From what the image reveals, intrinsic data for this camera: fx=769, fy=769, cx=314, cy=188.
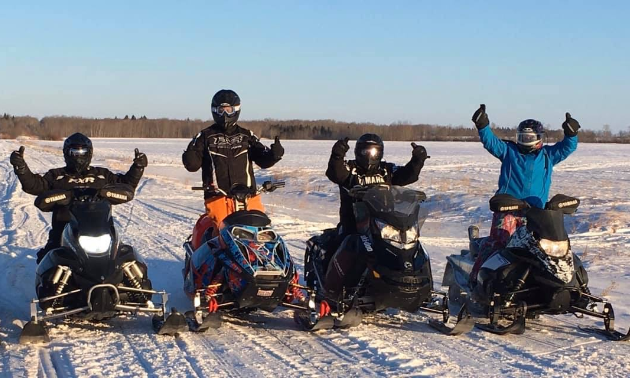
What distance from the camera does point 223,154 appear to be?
760cm

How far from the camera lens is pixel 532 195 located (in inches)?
293

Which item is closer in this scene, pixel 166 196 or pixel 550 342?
pixel 550 342

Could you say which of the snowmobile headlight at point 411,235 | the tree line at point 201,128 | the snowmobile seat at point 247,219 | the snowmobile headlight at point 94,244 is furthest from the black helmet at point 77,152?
the tree line at point 201,128

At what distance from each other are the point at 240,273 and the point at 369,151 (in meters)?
1.87

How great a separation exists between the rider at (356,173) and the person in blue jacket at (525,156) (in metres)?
0.75

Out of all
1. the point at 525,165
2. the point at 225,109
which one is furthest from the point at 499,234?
the point at 225,109

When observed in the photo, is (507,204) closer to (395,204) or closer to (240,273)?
(395,204)

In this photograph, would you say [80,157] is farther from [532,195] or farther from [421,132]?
[421,132]

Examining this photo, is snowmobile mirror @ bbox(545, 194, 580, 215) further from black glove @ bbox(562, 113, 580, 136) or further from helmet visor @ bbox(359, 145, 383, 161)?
helmet visor @ bbox(359, 145, 383, 161)

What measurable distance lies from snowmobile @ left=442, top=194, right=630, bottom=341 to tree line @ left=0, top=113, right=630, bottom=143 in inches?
2688

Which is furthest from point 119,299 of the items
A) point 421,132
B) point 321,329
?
point 421,132

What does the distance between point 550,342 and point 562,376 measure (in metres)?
1.00

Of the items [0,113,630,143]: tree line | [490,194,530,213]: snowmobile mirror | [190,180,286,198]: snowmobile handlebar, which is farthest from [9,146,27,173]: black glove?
Answer: [0,113,630,143]: tree line

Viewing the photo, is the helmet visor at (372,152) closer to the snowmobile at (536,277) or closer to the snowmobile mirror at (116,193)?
the snowmobile at (536,277)
